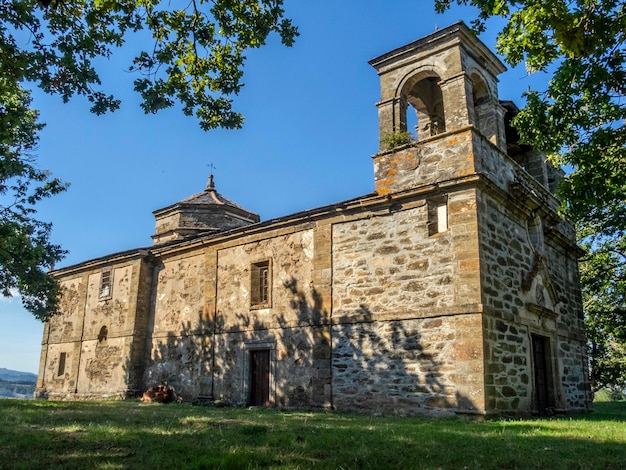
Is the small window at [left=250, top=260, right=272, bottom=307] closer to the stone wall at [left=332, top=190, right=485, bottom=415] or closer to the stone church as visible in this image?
the stone church

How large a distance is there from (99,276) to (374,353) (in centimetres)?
1262

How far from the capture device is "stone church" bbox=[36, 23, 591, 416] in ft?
35.2

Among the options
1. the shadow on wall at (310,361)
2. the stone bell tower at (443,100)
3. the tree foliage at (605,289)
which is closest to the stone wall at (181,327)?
the shadow on wall at (310,361)

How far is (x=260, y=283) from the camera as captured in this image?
14766mm

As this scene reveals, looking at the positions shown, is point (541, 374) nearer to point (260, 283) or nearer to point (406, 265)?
point (406, 265)

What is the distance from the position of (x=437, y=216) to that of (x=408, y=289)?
173 cm

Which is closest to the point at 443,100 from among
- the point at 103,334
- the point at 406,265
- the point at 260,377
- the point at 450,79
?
the point at 450,79

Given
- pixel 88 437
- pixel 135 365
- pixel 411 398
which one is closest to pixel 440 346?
pixel 411 398

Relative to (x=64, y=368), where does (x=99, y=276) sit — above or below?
above

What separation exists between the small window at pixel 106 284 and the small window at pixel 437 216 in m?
12.8

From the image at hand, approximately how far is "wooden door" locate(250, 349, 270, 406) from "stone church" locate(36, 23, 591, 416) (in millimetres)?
38

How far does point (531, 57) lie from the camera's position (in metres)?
7.13

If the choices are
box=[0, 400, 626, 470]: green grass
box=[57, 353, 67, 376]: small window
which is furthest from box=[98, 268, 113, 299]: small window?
box=[0, 400, 626, 470]: green grass

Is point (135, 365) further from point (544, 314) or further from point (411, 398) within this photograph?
point (544, 314)
